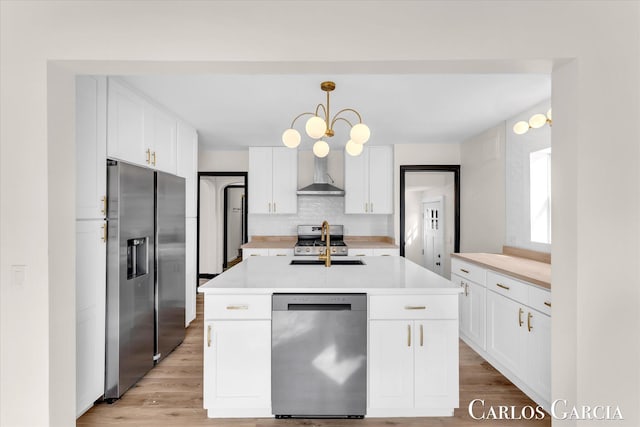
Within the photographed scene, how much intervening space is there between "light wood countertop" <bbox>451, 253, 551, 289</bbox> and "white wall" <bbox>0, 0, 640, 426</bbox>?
0.65 m

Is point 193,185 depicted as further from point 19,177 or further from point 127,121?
point 19,177

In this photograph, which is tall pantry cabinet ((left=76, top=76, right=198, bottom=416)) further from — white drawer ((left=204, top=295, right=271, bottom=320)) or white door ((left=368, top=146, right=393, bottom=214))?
white door ((left=368, top=146, right=393, bottom=214))

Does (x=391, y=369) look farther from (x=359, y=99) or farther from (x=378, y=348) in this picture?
(x=359, y=99)

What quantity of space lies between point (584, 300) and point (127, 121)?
3150mm

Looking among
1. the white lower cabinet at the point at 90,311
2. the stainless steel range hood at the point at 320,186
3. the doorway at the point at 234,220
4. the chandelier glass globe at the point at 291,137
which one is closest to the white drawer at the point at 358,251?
the stainless steel range hood at the point at 320,186

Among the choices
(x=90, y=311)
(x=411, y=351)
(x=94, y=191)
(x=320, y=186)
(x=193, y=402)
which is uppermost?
(x=320, y=186)

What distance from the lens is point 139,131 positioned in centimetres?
294

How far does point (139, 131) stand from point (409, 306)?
99.5 inches

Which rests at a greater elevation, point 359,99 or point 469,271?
point 359,99

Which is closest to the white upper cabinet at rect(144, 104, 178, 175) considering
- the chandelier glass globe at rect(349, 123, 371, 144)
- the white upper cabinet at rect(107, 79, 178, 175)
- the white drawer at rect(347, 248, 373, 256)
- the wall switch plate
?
the white upper cabinet at rect(107, 79, 178, 175)

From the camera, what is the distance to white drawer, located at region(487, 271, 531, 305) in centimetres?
246

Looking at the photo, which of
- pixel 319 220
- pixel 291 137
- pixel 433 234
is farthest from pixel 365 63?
pixel 433 234

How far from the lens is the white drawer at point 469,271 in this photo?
3078 millimetres

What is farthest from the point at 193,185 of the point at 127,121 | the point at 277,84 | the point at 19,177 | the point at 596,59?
the point at 596,59
